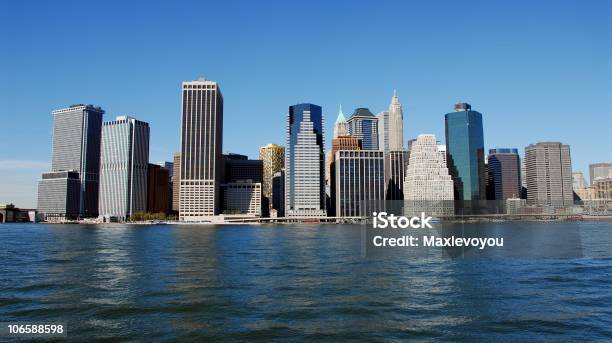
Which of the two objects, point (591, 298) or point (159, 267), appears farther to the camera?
point (159, 267)

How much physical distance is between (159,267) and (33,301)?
73.0 ft

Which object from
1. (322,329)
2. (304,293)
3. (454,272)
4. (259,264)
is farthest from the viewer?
(259,264)

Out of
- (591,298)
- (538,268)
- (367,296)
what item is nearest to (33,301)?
(367,296)

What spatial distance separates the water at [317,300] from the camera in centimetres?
3025

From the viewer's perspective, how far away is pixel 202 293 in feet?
138

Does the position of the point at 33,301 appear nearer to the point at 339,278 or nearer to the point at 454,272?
the point at 339,278

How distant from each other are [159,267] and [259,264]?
1305 cm

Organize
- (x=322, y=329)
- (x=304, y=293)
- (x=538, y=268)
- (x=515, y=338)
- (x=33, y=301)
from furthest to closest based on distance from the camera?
(x=538, y=268) < (x=304, y=293) < (x=33, y=301) < (x=322, y=329) < (x=515, y=338)

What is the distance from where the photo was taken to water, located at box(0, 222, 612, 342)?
30250mm

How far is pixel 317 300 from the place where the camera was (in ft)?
128

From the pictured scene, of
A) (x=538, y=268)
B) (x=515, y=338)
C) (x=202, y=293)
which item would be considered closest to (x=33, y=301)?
(x=202, y=293)

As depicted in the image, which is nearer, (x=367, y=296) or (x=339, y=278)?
(x=367, y=296)

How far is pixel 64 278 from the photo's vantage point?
50750 millimetres

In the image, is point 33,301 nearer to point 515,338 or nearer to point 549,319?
point 515,338
